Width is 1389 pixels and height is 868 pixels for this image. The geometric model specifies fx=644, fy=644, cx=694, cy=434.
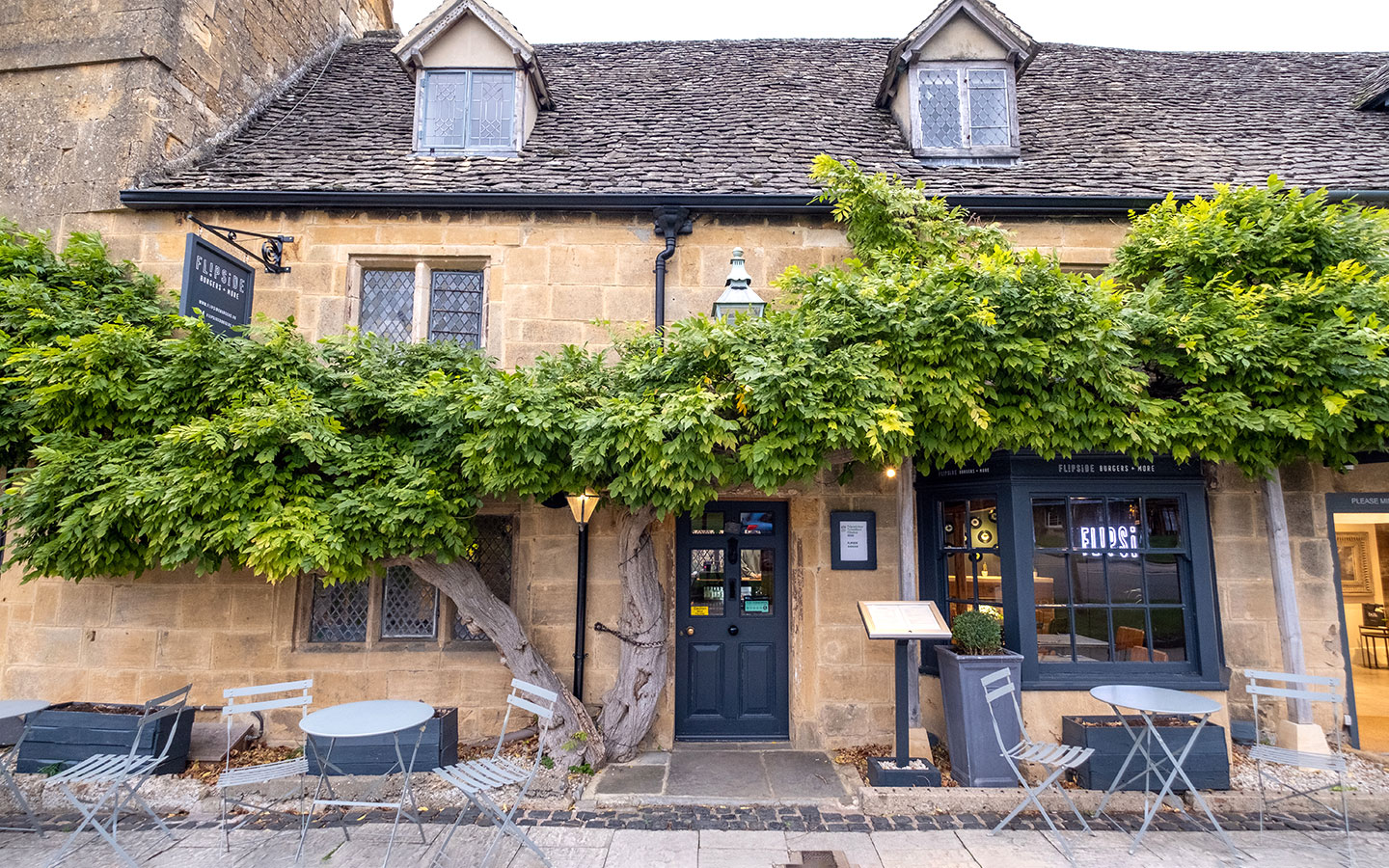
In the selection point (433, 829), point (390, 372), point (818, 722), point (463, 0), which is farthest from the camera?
point (463, 0)

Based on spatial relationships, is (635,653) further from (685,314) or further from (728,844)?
(685,314)

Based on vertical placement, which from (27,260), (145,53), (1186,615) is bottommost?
(1186,615)

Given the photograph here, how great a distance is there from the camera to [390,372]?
5.87 meters

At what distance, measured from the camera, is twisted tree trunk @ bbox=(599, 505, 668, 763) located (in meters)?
6.02

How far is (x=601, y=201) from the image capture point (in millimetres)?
7004

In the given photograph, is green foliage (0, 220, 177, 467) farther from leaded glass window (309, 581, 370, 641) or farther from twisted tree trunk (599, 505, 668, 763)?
twisted tree trunk (599, 505, 668, 763)

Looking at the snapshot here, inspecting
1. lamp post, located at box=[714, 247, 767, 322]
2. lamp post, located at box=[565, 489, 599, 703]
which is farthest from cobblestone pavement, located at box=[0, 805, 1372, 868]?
lamp post, located at box=[714, 247, 767, 322]

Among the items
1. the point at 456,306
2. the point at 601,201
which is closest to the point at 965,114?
the point at 601,201

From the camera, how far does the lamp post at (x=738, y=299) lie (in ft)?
19.0

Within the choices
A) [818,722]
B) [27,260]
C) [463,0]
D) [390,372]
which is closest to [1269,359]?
[818,722]

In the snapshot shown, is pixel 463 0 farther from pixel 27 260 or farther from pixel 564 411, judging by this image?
pixel 564 411

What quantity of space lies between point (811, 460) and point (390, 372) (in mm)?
3859

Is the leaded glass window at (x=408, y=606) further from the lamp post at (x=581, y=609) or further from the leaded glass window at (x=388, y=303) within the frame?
the leaded glass window at (x=388, y=303)

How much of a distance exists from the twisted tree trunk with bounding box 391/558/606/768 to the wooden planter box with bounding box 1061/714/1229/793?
416cm
